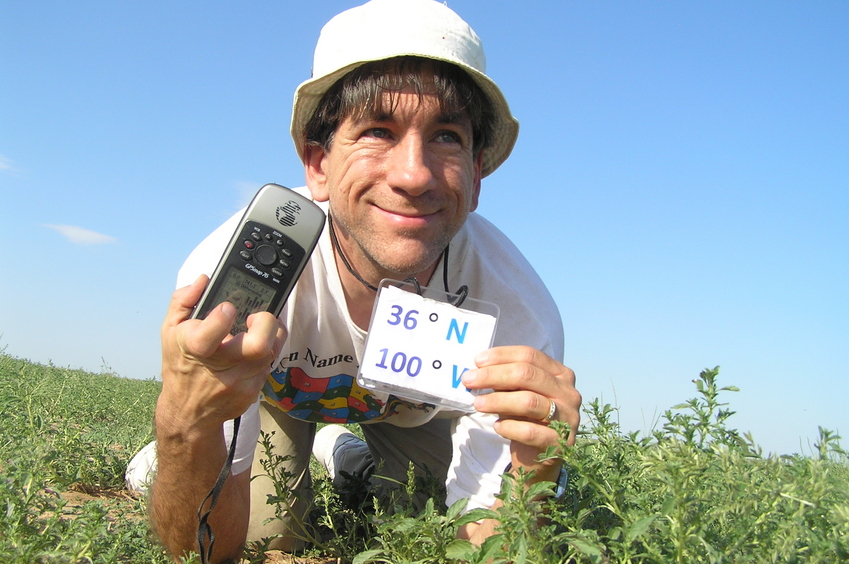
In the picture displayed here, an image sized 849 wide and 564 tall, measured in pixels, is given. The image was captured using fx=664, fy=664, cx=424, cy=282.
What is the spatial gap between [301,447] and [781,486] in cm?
314

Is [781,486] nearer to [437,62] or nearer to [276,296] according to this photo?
[276,296]

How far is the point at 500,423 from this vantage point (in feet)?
6.92

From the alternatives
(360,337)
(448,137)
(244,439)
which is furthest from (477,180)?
(244,439)

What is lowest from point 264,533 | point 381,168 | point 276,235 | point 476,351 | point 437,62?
point 264,533

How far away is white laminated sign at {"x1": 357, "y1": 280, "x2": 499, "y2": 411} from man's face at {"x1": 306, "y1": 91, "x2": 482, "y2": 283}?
409 millimetres

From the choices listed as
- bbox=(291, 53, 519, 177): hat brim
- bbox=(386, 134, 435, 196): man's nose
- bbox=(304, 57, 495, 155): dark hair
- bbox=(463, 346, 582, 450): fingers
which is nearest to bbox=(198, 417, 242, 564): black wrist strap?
bbox=(463, 346, 582, 450): fingers

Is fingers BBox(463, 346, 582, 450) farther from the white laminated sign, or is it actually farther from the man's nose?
the man's nose

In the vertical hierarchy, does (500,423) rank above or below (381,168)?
below

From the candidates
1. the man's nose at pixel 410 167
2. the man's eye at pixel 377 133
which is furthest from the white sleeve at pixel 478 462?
the man's eye at pixel 377 133

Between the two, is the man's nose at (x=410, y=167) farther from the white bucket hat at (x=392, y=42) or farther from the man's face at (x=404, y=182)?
the white bucket hat at (x=392, y=42)

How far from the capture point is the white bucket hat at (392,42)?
279 centimetres

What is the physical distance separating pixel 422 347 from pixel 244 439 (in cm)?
85

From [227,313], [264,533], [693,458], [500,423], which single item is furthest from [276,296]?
[264,533]

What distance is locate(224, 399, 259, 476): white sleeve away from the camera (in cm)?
262
